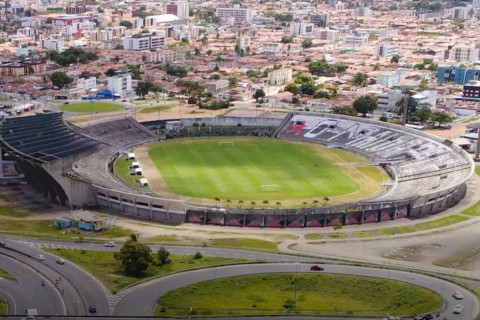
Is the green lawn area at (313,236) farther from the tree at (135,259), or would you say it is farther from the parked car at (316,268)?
the tree at (135,259)

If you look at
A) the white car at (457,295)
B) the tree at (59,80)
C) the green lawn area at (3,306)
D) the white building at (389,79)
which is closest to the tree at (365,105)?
the white building at (389,79)

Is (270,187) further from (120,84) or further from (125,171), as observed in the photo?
(120,84)

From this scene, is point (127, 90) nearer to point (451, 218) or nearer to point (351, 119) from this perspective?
Result: point (351, 119)

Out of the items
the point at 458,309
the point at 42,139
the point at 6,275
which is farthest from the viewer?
the point at 42,139

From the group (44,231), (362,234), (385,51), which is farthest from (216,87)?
(44,231)

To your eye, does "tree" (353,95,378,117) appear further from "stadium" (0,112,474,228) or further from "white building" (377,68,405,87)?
"white building" (377,68,405,87)
